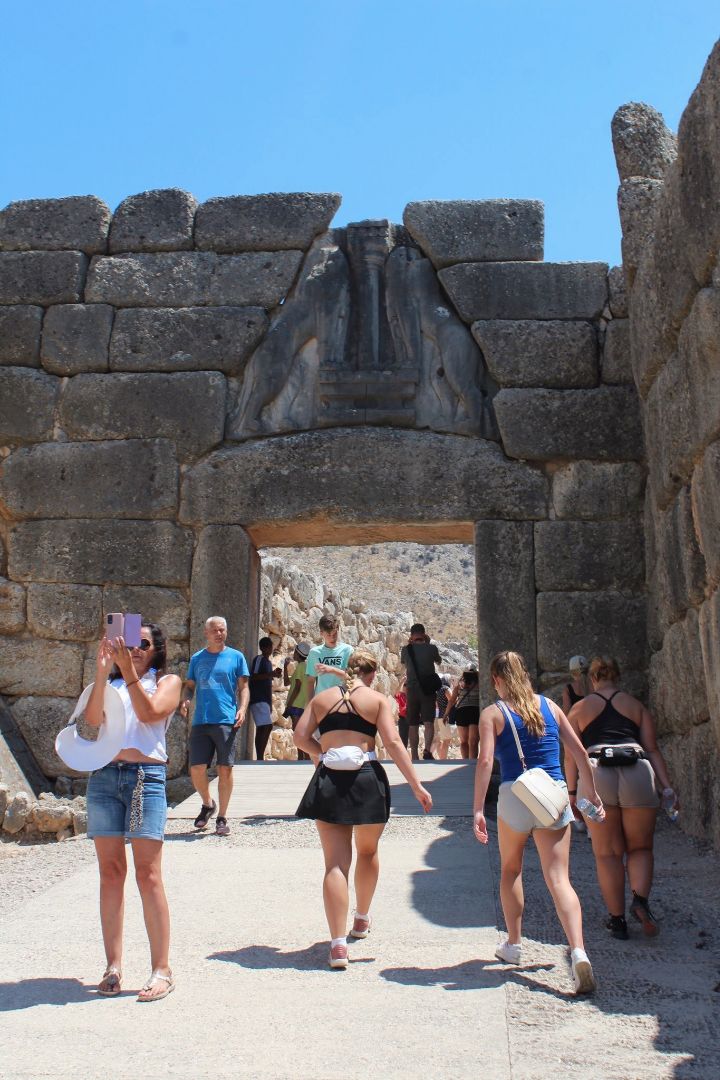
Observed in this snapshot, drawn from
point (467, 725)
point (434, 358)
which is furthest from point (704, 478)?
point (467, 725)

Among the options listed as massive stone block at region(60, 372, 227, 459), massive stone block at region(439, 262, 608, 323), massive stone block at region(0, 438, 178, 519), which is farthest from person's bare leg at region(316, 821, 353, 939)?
massive stone block at region(439, 262, 608, 323)

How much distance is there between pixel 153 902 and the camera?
3.50 meters

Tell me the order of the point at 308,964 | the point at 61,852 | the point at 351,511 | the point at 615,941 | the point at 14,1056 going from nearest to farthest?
the point at 14,1056 → the point at 308,964 → the point at 615,941 → the point at 61,852 → the point at 351,511

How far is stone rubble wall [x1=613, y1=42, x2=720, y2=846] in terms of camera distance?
197 inches

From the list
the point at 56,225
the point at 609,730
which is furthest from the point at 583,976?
the point at 56,225

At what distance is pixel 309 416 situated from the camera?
8.22 m

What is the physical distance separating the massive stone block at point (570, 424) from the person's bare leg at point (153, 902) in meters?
5.03

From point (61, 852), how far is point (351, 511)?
10.1 feet

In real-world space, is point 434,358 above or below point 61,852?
above

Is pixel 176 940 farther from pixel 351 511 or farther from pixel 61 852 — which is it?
pixel 351 511

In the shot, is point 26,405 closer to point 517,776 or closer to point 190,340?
point 190,340

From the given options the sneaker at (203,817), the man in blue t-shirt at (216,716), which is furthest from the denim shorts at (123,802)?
the sneaker at (203,817)

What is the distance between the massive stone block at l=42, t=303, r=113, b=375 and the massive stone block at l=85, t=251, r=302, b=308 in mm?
137

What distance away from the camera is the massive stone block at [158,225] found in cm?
850
